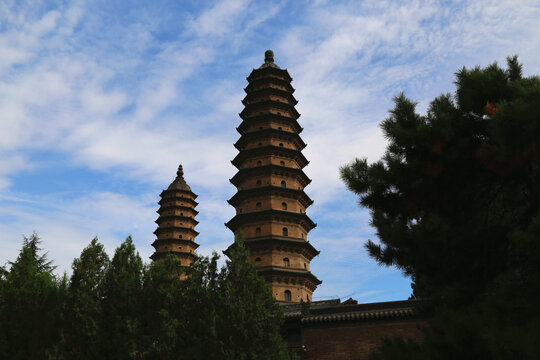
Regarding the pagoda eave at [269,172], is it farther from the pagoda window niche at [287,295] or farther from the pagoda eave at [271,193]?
the pagoda window niche at [287,295]

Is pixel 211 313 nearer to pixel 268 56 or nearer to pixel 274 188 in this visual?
pixel 274 188

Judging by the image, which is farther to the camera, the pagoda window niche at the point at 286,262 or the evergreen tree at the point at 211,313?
the pagoda window niche at the point at 286,262

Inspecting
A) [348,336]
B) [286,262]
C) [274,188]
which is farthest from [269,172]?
[348,336]

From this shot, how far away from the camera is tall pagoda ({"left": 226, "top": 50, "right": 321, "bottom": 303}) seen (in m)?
24.6

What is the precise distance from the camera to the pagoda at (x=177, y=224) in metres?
38.9

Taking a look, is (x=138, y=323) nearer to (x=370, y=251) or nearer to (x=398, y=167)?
(x=370, y=251)

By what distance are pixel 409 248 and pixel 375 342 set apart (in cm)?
1066

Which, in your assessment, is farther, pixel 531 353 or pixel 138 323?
pixel 138 323

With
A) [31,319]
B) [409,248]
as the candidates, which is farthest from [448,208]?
[31,319]

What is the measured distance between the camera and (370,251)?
845cm

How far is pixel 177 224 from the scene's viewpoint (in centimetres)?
4019

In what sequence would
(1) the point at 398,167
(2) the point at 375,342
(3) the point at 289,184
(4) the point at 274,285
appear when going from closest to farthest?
(1) the point at 398,167 < (2) the point at 375,342 < (4) the point at 274,285 < (3) the point at 289,184

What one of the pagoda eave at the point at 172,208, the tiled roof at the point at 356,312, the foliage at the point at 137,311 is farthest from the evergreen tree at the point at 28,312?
the pagoda eave at the point at 172,208

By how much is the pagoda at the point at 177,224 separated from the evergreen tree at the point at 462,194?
31852 millimetres
